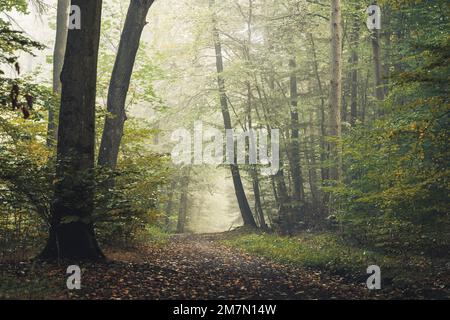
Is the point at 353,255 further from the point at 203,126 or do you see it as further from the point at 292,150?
the point at 203,126

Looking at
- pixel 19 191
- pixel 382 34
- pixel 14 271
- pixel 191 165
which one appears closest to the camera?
pixel 14 271

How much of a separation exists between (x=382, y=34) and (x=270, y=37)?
5301 mm

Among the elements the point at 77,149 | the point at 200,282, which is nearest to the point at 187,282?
the point at 200,282

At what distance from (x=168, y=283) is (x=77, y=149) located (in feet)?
9.58

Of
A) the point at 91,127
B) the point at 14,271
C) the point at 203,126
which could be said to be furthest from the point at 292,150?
the point at 14,271

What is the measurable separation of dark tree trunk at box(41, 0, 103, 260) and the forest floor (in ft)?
1.47

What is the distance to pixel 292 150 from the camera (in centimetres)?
2016

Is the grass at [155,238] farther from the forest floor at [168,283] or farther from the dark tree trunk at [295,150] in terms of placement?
the dark tree trunk at [295,150]

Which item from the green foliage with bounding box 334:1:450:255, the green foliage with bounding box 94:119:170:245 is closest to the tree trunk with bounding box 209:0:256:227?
the green foliage with bounding box 94:119:170:245

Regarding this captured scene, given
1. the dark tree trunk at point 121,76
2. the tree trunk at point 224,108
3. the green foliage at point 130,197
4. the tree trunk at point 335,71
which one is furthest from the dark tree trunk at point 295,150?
the dark tree trunk at point 121,76

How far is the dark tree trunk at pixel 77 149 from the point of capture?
23.6 feet

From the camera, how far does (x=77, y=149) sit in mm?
7570

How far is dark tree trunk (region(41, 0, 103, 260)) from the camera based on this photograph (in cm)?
720

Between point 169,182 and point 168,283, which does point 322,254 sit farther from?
point 168,283
